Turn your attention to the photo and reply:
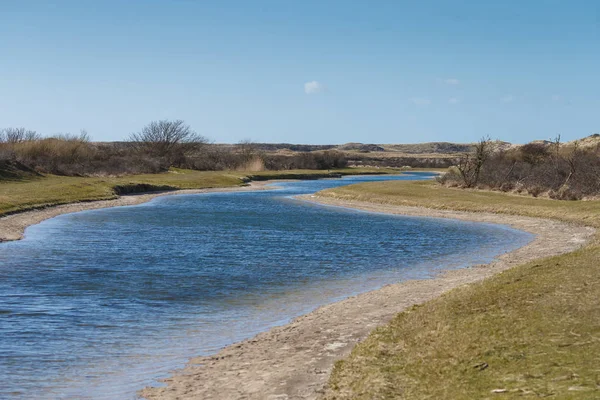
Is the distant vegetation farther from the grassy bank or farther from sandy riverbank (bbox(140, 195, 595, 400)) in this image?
sandy riverbank (bbox(140, 195, 595, 400))

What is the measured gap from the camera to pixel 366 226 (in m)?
39.4

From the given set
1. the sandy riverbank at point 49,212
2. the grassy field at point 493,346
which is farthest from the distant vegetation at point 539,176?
the grassy field at point 493,346

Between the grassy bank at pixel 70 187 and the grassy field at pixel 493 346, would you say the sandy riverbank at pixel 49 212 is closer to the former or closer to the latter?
the grassy bank at pixel 70 187

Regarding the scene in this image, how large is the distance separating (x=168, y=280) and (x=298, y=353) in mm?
9192

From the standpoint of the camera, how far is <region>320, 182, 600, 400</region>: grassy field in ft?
30.3

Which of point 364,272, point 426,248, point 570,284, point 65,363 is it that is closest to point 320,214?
point 426,248

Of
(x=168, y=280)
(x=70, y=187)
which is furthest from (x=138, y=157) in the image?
(x=168, y=280)

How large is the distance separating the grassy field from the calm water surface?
11.1ft

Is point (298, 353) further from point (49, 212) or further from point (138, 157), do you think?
point (138, 157)

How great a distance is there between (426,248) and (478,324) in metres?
17.1

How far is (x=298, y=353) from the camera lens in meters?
12.3

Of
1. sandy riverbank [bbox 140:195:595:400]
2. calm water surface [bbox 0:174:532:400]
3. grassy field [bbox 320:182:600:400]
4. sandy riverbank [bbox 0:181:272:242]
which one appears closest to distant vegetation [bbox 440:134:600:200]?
calm water surface [bbox 0:174:532:400]

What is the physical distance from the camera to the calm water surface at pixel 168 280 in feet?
40.1

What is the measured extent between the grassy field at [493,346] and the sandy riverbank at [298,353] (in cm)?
55
